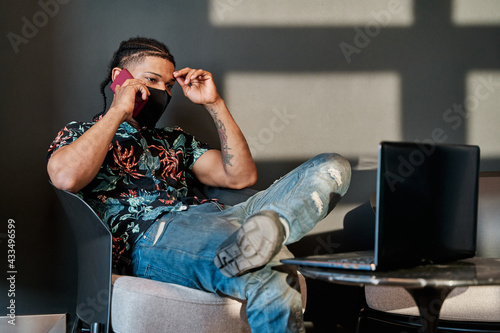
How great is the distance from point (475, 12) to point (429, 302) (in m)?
1.74

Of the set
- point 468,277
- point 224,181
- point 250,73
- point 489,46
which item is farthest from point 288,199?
point 489,46

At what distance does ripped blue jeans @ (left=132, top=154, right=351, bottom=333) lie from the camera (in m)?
1.16

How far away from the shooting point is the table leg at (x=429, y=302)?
1026 millimetres

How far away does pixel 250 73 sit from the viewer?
2.23 metres

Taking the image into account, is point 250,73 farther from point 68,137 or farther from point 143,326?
point 143,326

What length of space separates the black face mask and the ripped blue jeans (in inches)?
14.8

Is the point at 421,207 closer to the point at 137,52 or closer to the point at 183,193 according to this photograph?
the point at 183,193

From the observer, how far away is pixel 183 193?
5.91ft

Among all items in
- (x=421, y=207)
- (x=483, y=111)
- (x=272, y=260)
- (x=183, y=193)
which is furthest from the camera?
(x=483, y=111)

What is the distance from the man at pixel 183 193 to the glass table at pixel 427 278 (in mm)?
156

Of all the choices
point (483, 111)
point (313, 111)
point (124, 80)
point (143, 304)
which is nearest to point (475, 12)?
point (483, 111)

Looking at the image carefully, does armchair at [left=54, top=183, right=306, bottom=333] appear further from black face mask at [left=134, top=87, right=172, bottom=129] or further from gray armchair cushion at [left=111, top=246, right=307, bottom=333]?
black face mask at [left=134, top=87, right=172, bottom=129]

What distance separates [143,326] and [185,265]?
0.17m

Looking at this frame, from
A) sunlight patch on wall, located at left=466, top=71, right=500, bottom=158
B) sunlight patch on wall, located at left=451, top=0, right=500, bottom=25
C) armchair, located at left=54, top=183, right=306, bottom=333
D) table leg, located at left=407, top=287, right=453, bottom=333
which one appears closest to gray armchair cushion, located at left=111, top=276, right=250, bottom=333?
armchair, located at left=54, top=183, right=306, bottom=333
